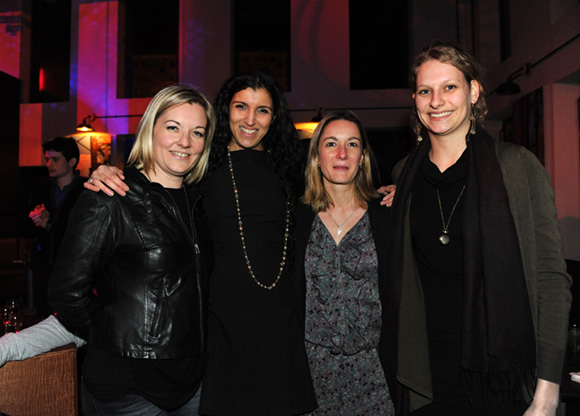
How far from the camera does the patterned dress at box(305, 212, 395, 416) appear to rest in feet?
6.54

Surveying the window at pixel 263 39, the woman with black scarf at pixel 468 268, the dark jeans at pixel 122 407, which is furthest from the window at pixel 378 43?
the dark jeans at pixel 122 407

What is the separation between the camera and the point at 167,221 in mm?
1626

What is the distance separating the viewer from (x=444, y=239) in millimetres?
1636

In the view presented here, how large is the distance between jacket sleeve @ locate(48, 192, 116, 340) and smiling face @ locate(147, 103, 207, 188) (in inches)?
10.9

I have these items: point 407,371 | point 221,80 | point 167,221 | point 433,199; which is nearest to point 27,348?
point 167,221

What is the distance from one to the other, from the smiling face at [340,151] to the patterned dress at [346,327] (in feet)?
0.98

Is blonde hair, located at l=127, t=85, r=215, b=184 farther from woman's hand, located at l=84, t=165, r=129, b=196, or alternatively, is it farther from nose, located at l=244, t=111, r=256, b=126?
nose, located at l=244, t=111, r=256, b=126

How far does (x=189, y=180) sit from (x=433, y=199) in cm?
104

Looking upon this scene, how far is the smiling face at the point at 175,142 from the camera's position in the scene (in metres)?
1.71

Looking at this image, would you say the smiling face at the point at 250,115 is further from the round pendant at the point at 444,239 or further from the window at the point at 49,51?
the window at the point at 49,51

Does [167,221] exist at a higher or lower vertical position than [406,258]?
higher

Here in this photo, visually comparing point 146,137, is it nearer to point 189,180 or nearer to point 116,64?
point 189,180

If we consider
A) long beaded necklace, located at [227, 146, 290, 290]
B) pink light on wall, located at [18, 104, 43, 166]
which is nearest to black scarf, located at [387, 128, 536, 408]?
long beaded necklace, located at [227, 146, 290, 290]

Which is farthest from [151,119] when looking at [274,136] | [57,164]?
[57,164]
